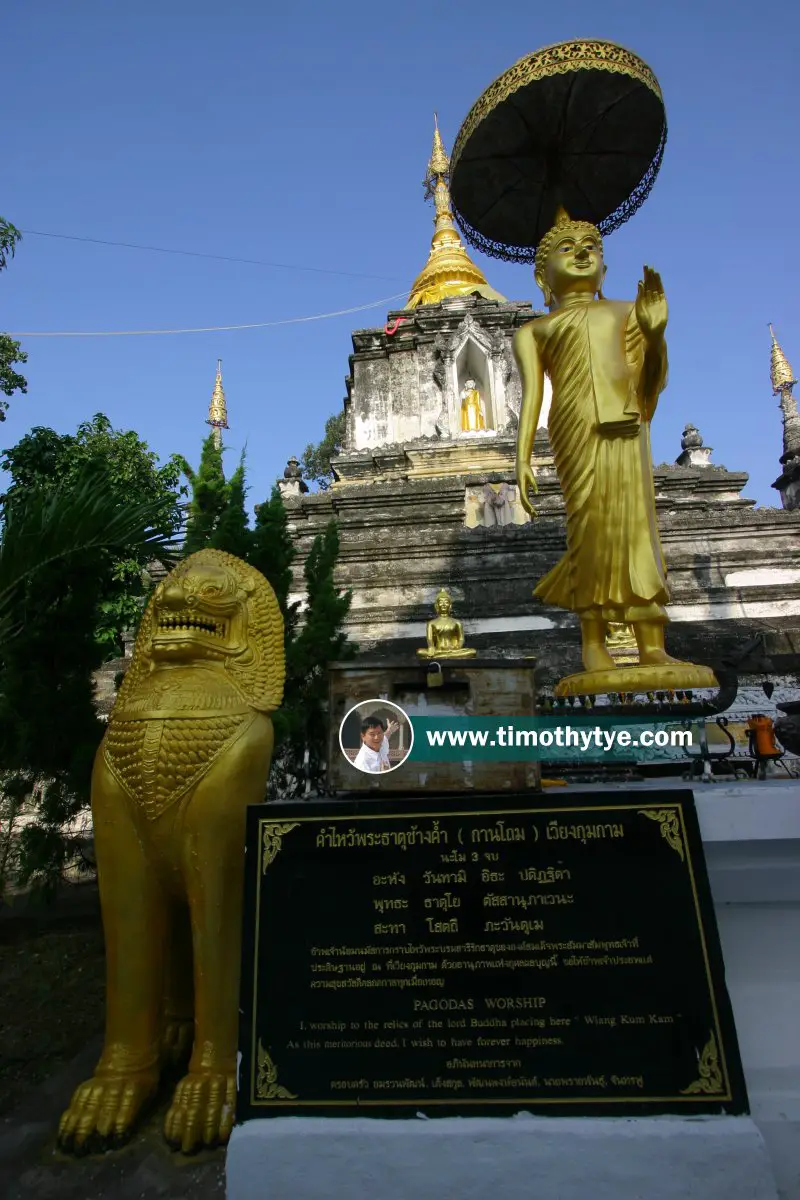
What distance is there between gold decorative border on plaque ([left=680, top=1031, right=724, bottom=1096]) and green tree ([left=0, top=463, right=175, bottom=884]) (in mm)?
3139

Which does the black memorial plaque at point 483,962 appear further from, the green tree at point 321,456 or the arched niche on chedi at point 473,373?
the green tree at point 321,456

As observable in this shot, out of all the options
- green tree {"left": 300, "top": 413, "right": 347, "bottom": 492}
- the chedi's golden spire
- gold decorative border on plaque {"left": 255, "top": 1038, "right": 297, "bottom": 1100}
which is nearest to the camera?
gold decorative border on plaque {"left": 255, "top": 1038, "right": 297, "bottom": 1100}

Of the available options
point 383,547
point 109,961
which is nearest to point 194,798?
point 109,961

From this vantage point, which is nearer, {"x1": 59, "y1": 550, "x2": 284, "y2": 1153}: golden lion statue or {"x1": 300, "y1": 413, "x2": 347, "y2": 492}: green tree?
{"x1": 59, "y1": 550, "x2": 284, "y2": 1153}: golden lion statue

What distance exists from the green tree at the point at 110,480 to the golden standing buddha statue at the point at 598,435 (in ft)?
8.23

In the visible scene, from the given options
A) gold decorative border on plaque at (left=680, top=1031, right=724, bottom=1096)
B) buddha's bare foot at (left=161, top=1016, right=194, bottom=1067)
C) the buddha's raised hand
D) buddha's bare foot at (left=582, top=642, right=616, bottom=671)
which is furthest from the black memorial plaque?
the buddha's raised hand

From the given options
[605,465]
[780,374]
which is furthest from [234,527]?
[780,374]

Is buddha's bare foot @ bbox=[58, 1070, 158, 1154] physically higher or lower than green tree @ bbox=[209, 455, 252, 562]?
lower

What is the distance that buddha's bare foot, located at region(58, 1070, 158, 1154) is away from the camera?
2244mm

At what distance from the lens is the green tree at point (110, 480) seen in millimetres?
3930

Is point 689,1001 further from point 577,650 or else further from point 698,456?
point 698,456

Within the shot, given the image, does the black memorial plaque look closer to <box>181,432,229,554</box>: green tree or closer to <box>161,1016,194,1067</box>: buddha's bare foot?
<box>161,1016,194,1067</box>: buddha's bare foot

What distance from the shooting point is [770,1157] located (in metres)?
2.10

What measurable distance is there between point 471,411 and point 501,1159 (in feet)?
52.4
